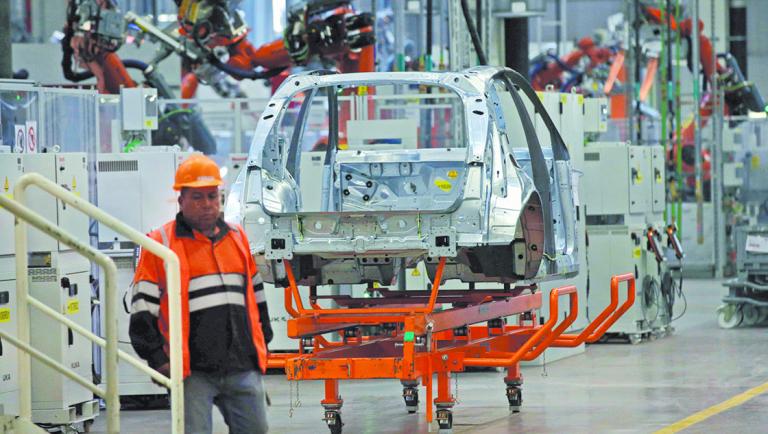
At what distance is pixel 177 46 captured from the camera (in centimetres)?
2197

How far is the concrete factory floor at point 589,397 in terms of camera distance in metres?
10.8

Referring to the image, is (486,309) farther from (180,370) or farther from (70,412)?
(180,370)

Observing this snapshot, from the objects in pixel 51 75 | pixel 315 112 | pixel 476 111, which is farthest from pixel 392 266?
pixel 51 75

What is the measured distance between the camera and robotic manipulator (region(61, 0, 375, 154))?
828 inches

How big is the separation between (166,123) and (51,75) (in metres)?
6.67

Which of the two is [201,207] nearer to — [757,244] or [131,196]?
[131,196]

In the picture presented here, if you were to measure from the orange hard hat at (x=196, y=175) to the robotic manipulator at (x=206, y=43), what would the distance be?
1407 cm

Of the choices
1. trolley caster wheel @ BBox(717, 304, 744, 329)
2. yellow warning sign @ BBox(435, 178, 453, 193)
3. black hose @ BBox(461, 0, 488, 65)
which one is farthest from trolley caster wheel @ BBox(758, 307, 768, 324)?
yellow warning sign @ BBox(435, 178, 453, 193)

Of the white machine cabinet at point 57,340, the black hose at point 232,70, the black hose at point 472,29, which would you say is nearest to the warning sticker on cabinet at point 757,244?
the black hose at point 472,29

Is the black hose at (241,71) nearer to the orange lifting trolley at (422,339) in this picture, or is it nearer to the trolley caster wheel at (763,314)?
the trolley caster wheel at (763,314)

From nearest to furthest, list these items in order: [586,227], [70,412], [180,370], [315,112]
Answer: [180,370], [70,412], [586,227], [315,112]

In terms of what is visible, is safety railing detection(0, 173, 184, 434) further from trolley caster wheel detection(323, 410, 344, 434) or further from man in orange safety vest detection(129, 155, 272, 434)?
trolley caster wheel detection(323, 410, 344, 434)

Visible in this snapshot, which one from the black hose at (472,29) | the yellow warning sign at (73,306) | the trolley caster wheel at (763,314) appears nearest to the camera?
the yellow warning sign at (73,306)

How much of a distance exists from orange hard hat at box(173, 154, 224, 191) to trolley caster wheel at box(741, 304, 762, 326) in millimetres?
12309
